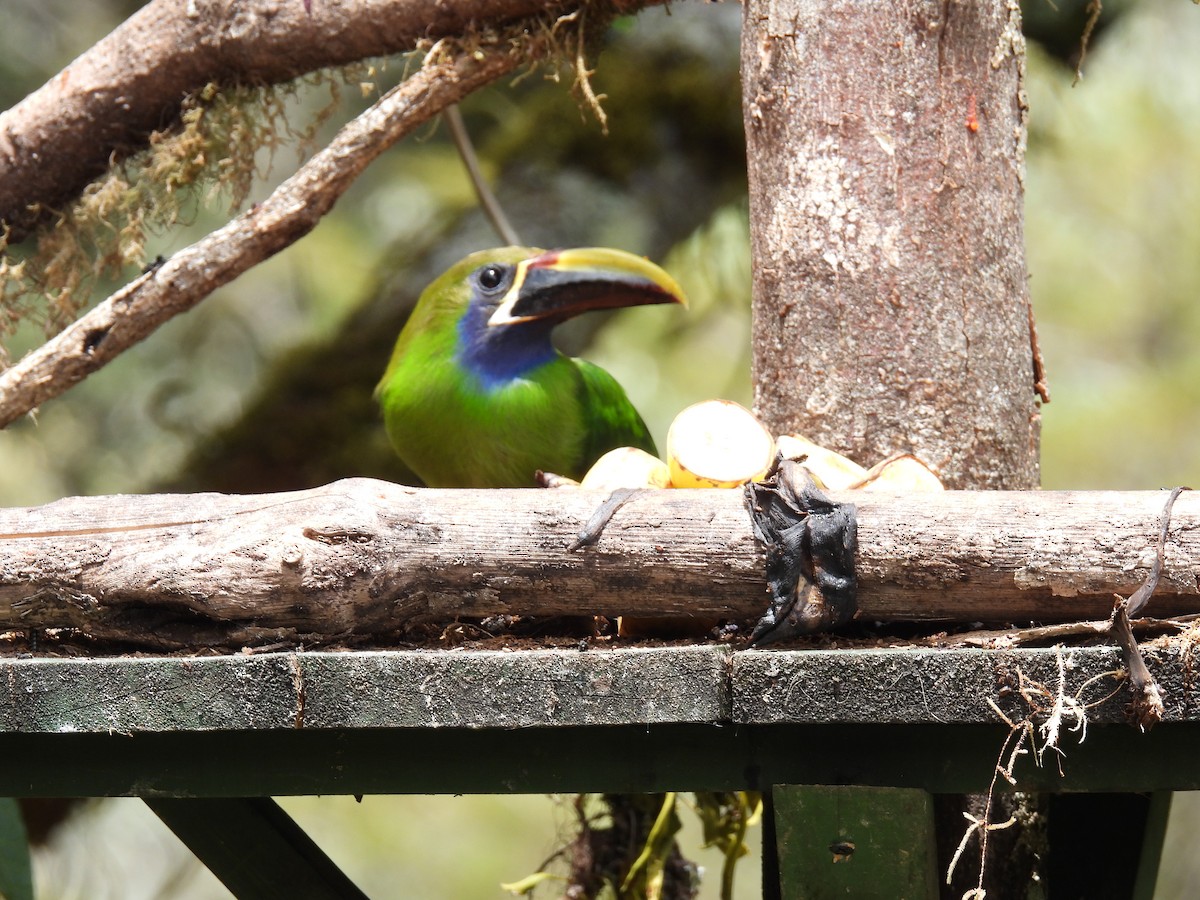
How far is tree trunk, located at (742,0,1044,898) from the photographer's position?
2.06m

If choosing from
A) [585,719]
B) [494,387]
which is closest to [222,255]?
[494,387]

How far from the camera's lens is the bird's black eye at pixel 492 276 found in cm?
268

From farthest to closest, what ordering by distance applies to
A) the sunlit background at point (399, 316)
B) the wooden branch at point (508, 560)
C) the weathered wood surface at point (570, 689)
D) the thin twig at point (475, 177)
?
1. the sunlit background at point (399, 316)
2. the thin twig at point (475, 177)
3. the wooden branch at point (508, 560)
4. the weathered wood surface at point (570, 689)

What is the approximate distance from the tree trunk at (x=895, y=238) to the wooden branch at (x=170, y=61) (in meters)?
0.56

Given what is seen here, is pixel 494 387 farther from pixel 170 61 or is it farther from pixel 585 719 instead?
pixel 585 719

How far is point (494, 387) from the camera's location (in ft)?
8.86

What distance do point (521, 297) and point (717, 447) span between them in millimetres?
1036

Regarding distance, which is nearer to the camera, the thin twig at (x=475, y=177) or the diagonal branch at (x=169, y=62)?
the diagonal branch at (x=169, y=62)

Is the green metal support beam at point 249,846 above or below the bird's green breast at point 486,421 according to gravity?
below

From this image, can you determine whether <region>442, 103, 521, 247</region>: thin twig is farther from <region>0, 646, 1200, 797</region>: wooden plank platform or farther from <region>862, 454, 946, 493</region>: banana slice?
<region>0, 646, 1200, 797</region>: wooden plank platform

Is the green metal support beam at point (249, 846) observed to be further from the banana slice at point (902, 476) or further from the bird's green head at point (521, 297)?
the bird's green head at point (521, 297)

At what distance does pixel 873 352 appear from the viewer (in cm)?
207

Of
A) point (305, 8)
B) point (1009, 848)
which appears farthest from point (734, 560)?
point (305, 8)

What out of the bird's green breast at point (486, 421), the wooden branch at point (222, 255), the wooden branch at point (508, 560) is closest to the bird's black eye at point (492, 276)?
the bird's green breast at point (486, 421)
